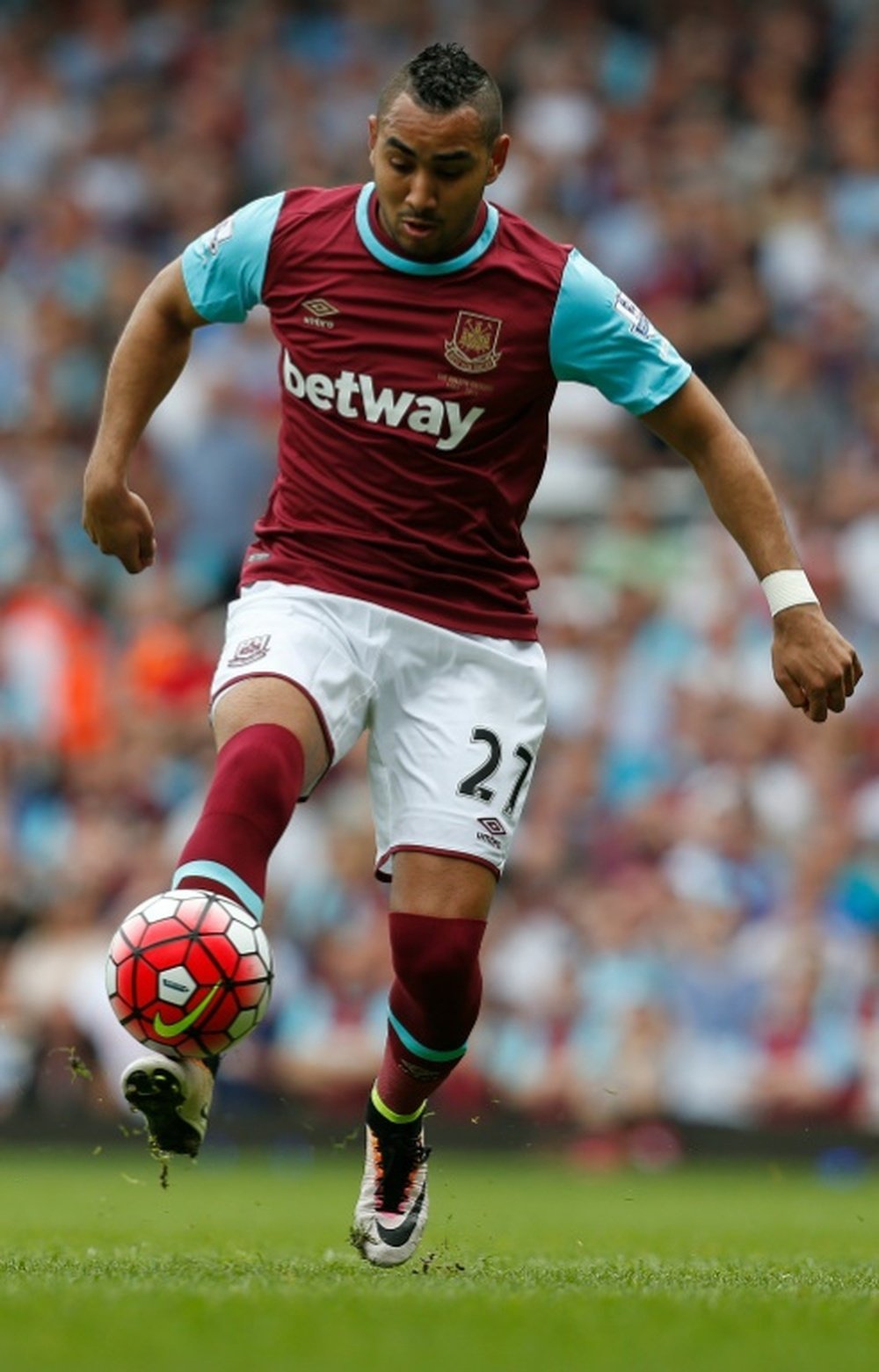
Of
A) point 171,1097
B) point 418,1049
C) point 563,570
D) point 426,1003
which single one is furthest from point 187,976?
point 563,570

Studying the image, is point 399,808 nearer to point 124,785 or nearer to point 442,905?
point 442,905

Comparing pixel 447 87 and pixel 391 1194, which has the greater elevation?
pixel 447 87

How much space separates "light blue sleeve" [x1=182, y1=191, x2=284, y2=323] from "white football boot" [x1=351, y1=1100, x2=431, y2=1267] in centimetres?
219

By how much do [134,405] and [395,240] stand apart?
784mm

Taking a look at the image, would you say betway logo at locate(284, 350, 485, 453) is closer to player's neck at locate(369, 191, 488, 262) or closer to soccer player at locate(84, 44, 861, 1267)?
soccer player at locate(84, 44, 861, 1267)

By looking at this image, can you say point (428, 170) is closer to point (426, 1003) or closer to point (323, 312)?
point (323, 312)

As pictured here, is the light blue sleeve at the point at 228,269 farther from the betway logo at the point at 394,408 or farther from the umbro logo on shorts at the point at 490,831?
the umbro logo on shorts at the point at 490,831

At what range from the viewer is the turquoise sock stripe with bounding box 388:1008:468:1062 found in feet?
22.2

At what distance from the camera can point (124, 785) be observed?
14250 mm

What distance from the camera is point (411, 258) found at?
21.6ft

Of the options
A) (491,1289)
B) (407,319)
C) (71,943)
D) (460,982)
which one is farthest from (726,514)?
(71,943)

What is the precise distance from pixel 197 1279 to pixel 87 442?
11.1 m

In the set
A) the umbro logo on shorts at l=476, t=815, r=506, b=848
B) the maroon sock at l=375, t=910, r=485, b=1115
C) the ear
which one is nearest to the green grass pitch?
the maroon sock at l=375, t=910, r=485, b=1115

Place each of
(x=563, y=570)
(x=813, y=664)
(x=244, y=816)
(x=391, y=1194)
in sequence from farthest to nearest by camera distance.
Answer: (x=563, y=570), (x=391, y=1194), (x=813, y=664), (x=244, y=816)
